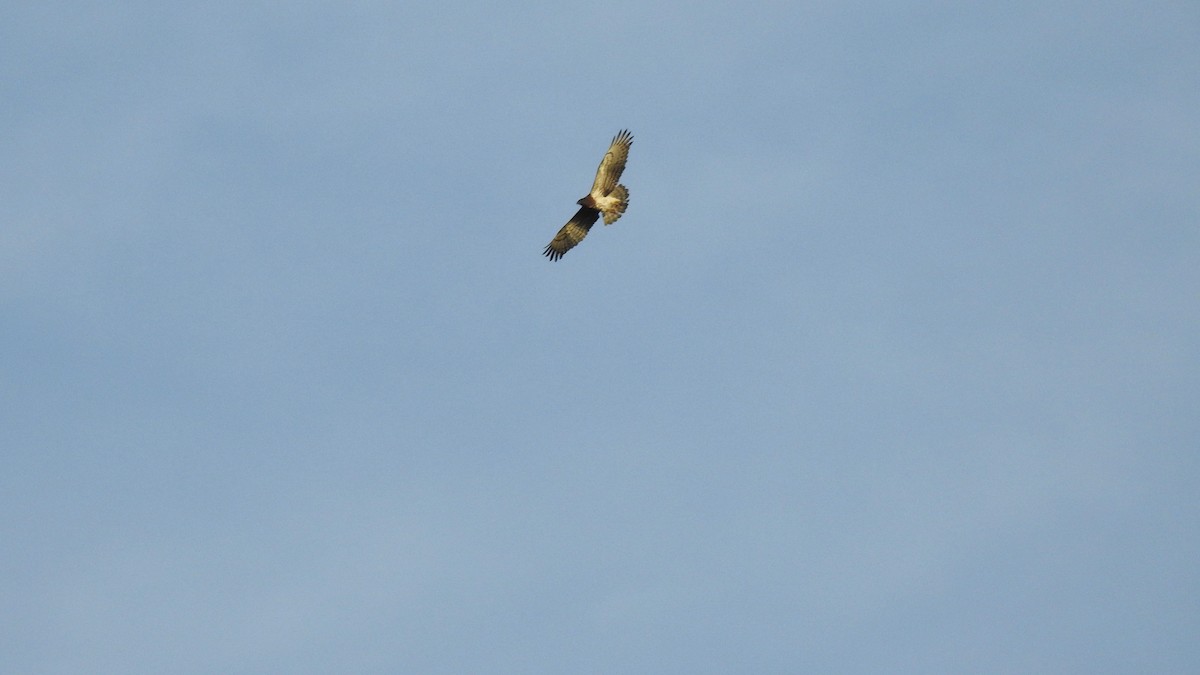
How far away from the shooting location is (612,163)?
238 feet

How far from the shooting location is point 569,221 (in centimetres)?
7400

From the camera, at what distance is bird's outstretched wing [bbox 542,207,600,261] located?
73938 millimetres

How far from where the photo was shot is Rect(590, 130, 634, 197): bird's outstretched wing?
72.4m

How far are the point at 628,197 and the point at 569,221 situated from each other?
253 centimetres

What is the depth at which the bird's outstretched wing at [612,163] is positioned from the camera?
237 ft

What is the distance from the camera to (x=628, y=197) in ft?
238

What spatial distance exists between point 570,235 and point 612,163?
10.9ft

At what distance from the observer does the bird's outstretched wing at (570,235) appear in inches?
2911

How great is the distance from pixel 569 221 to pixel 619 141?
11.4 ft

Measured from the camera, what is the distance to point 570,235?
7425 centimetres

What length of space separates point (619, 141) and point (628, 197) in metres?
1.92

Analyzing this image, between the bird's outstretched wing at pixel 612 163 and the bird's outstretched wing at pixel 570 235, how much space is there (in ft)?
4.96

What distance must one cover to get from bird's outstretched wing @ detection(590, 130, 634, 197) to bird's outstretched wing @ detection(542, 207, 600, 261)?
1.51m
